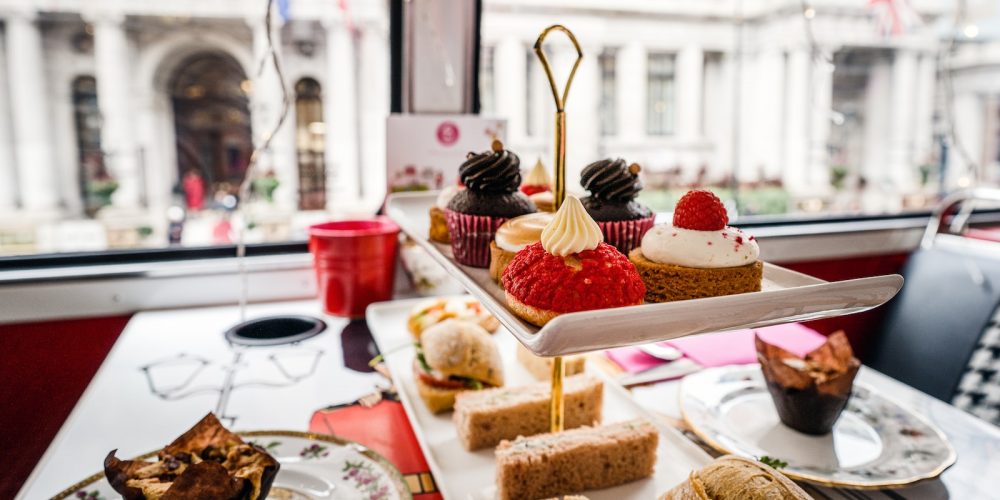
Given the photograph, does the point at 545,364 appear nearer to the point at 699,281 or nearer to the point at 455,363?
the point at 455,363

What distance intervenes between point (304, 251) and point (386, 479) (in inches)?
57.9

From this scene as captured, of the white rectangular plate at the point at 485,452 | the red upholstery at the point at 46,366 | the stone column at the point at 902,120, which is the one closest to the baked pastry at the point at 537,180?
the white rectangular plate at the point at 485,452

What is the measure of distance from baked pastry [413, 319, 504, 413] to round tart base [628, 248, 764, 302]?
1.74 ft

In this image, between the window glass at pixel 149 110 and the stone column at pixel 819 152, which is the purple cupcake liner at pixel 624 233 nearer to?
the window glass at pixel 149 110

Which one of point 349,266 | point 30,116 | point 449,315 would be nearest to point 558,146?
point 449,315

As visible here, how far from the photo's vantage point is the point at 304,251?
2.14 m

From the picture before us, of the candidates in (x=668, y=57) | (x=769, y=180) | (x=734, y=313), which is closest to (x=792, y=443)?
(x=734, y=313)

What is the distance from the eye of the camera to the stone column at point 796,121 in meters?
7.95

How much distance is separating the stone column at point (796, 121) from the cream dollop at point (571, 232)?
7430 millimetres

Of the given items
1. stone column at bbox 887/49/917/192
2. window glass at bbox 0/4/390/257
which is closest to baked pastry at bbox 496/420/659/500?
window glass at bbox 0/4/390/257

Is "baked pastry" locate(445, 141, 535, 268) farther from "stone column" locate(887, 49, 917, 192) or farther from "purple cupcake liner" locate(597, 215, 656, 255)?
"stone column" locate(887, 49, 917, 192)

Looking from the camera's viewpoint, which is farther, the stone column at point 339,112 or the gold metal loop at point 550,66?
the stone column at point 339,112

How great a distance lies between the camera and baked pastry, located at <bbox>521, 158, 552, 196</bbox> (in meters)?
1.18

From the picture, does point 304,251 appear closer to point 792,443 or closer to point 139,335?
point 139,335
